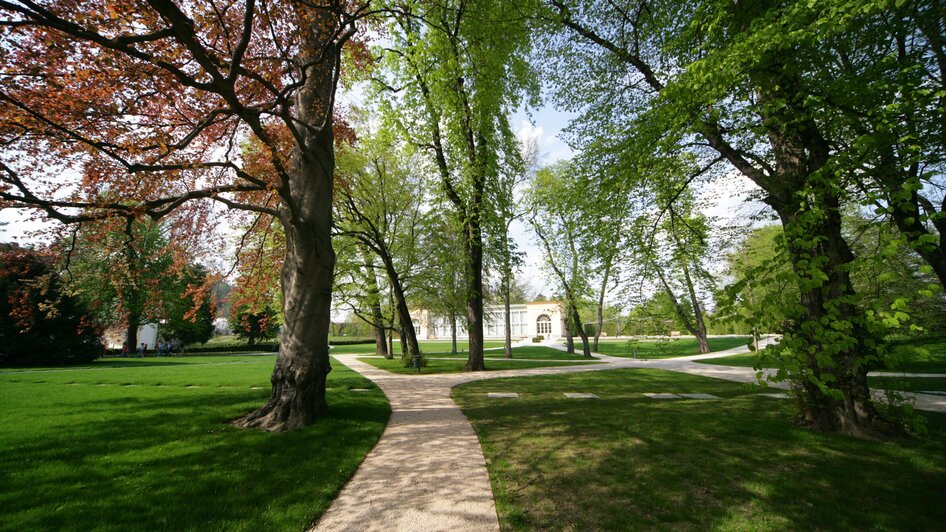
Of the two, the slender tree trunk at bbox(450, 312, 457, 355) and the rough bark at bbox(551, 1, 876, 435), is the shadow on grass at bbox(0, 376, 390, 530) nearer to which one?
the rough bark at bbox(551, 1, 876, 435)

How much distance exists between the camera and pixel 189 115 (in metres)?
6.65

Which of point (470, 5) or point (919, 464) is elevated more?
point (470, 5)

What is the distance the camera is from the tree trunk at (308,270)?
602 cm

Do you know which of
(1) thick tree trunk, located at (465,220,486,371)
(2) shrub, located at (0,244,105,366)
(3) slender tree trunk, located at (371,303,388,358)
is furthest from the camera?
(3) slender tree trunk, located at (371,303,388,358)

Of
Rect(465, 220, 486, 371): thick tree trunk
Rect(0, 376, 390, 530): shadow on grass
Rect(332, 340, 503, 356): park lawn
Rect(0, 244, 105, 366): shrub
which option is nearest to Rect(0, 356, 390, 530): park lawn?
Rect(0, 376, 390, 530): shadow on grass

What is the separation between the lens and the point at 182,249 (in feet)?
28.2

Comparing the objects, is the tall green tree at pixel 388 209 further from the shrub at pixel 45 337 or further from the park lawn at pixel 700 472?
the shrub at pixel 45 337

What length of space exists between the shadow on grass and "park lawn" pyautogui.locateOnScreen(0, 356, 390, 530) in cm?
1

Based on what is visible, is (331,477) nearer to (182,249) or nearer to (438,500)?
(438,500)

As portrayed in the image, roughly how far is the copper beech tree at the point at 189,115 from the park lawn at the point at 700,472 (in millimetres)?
3592

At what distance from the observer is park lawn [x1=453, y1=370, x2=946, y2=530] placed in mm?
3275

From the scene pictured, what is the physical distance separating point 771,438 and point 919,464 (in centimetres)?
137

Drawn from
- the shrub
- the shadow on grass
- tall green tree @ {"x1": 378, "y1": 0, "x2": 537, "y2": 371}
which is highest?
tall green tree @ {"x1": 378, "y1": 0, "x2": 537, "y2": 371}

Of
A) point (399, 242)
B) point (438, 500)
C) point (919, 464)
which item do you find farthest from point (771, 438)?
point (399, 242)
